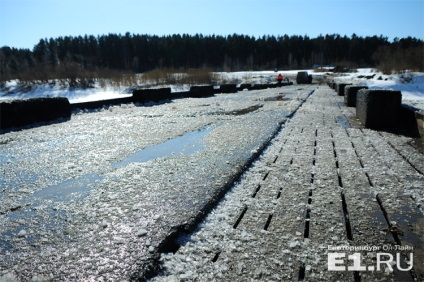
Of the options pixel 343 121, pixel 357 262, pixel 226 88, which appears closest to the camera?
pixel 357 262

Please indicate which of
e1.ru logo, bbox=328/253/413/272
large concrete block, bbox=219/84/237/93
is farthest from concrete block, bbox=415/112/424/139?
large concrete block, bbox=219/84/237/93

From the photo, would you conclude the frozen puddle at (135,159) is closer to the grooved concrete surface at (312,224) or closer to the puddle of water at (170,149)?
the puddle of water at (170,149)

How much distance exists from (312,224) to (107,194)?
1947 millimetres

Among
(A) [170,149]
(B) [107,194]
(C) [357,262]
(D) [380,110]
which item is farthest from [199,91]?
(C) [357,262]

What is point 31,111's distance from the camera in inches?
305

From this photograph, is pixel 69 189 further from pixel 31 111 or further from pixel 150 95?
pixel 150 95

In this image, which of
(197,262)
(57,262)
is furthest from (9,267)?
(197,262)

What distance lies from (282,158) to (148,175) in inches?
73.4

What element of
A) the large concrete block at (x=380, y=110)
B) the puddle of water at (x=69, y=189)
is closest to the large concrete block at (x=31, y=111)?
the puddle of water at (x=69, y=189)

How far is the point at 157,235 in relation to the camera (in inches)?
82.8

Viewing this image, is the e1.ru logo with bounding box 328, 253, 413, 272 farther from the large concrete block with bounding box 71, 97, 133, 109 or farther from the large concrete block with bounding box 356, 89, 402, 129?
the large concrete block with bounding box 71, 97, 133, 109

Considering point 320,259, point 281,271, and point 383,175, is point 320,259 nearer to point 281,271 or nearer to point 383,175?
point 281,271

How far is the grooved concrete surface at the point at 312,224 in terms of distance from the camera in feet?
5.72

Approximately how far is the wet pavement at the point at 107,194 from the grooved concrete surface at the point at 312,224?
226 millimetres
